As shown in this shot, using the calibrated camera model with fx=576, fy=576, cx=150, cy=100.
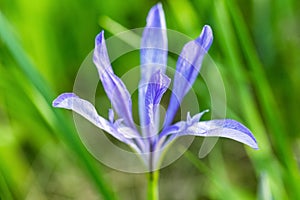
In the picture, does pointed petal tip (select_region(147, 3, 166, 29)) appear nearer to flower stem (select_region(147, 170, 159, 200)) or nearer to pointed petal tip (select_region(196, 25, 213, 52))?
pointed petal tip (select_region(196, 25, 213, 52))

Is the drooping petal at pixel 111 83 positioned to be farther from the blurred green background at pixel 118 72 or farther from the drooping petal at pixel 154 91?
the blurred green background at pixel 118 72

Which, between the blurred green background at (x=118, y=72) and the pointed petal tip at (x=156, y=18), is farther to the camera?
the blurred green background at (x=118, y=72)

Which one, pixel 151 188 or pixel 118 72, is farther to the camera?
pixel 118 72

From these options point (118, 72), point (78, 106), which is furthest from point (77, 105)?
point (118, 72)

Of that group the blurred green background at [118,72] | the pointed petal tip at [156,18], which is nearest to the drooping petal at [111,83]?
the pointed petal tip at [156,18]

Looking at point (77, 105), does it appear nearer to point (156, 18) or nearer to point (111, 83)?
point (111, 83)

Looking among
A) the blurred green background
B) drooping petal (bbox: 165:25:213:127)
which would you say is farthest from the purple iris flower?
the blurred green background

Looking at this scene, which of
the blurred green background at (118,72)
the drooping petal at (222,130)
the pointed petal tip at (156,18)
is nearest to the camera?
the drooping petal at (222,130)
